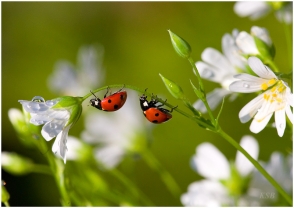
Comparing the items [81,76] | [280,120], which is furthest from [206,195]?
[81,76]

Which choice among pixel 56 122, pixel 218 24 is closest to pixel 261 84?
pixel 56 122

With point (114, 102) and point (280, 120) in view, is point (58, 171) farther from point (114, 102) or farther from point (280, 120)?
point (280, 120)

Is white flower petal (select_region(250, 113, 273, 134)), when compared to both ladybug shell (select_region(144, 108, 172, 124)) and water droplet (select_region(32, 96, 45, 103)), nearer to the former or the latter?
Answer: ladybug shell (select_region(144, 108, 172, 124))

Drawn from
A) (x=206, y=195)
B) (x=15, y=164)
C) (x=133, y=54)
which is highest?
(x=133, y=54)

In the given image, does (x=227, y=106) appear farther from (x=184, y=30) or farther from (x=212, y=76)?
(x=212, y=76)

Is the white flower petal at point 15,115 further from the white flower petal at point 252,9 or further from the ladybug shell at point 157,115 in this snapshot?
the white flower petal at point 252,9

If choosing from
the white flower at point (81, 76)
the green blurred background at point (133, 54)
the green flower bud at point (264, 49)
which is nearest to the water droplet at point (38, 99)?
the green flower bud at point (264, 49)

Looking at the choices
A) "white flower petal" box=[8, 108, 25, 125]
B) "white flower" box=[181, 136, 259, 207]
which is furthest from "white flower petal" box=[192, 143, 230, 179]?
"white flower petal" box=[8, 108, 25, 125]
